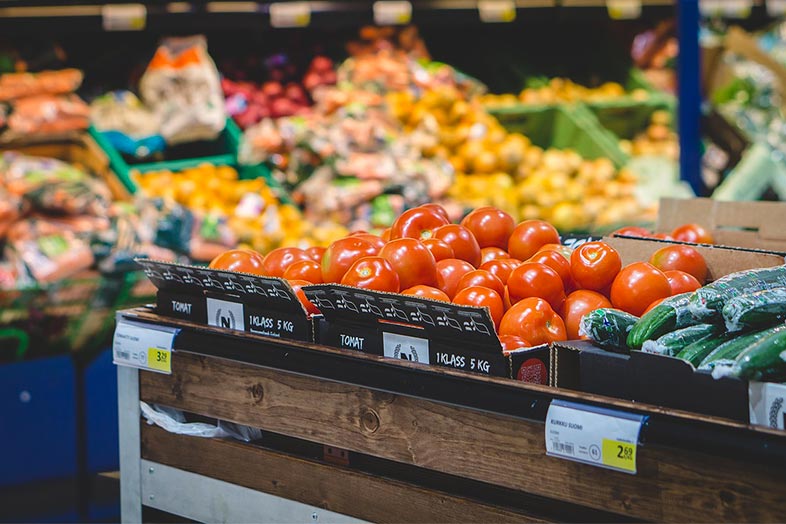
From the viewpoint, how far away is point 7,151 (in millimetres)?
4344

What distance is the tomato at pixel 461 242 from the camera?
2.08m

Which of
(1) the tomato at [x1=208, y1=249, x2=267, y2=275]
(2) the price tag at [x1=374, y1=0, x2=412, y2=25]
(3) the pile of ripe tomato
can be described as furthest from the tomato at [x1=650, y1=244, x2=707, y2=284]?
(2) the price tag at [x1=374, y1=0, x2=412, y2=25]

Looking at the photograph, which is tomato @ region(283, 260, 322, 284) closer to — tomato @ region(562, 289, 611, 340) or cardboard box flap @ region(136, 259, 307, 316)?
cardboard box flap @ region(136, 259, 307, 316)

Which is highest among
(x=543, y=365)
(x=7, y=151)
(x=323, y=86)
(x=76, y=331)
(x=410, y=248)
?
(x=323, y=86)

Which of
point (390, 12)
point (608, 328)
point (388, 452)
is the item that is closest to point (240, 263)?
point (388, 452)

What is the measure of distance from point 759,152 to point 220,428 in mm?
3890

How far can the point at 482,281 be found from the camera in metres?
1.87

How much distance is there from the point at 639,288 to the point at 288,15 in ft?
12.2

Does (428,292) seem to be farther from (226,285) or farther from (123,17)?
(123,17)

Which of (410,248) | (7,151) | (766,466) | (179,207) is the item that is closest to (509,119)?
(179,207)

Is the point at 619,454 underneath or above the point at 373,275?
underneath

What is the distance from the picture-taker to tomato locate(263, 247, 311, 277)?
216 centimetres

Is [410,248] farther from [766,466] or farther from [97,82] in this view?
[97,82]

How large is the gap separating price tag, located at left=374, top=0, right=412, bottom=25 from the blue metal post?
4.87ft
